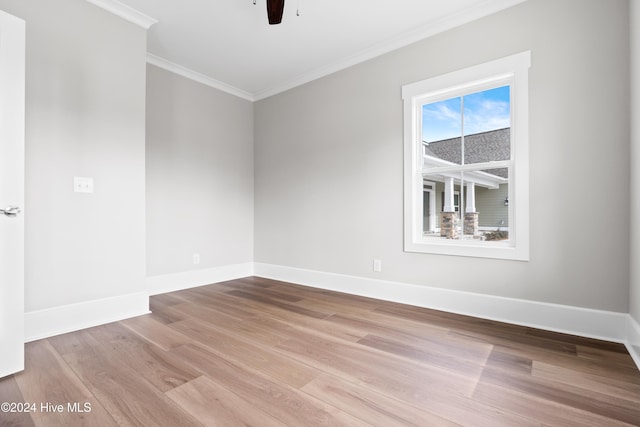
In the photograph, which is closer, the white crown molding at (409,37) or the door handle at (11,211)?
the door handle at (11,211)

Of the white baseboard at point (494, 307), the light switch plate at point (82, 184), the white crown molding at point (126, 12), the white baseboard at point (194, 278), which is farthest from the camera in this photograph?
the white baseboard at point (194, 278)

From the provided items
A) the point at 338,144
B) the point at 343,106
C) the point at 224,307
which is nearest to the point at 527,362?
the point at 224,307

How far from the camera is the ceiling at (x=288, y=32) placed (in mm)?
2689

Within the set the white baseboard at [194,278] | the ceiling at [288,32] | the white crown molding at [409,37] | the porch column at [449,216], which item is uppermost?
the ceiling at [288,32]

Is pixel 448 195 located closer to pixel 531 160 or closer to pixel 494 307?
pixel 531 160

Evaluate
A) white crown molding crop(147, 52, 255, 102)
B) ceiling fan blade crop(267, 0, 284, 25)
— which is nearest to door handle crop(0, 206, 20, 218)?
ceiling fan blade crop(267, 0, 284, 25)

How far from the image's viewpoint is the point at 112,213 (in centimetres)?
270

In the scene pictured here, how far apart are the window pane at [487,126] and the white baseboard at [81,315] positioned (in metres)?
3.32

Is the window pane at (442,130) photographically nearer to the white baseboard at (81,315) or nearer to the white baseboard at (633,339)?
the white baseboard at (633,339)

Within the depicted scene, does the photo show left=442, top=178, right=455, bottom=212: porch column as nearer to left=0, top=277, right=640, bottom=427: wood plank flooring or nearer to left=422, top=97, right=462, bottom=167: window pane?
left=422, top=97, right=462, bottom=167: window pane

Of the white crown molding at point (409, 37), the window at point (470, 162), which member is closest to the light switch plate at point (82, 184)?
the white crown molding at point (409, 37)

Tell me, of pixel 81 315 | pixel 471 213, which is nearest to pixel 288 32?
pixel 471 213

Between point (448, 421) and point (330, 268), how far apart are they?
246 centimetres

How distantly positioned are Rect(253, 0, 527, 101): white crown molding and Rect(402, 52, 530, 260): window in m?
0.44
